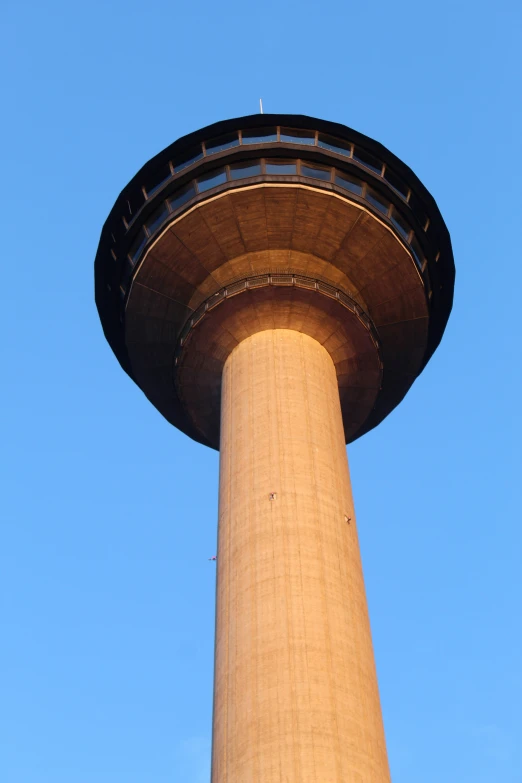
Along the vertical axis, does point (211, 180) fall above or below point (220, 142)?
below

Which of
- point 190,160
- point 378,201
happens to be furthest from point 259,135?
point 378,201

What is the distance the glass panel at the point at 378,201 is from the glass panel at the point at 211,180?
5.03 m

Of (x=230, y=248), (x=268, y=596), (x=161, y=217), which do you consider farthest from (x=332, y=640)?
(x=161, y=217)

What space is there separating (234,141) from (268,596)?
16.6 metres

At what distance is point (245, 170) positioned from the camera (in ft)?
112

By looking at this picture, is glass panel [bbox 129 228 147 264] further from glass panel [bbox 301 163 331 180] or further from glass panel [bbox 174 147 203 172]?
glass panel [bbox 301 163 331 180]

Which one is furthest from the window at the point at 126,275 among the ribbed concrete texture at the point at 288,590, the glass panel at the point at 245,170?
the ribbed concrete texture at the point at 288,590

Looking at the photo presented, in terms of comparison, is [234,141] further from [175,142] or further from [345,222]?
[345,222]

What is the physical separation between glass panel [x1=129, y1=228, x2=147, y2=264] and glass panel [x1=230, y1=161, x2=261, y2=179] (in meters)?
3.91

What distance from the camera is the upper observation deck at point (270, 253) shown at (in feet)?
110

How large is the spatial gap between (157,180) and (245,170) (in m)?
3.51

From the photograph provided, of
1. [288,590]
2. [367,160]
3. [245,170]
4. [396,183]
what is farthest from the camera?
[396,183]

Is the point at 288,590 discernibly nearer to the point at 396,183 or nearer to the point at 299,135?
the point at 396,183

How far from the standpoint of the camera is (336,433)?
31984 mm
